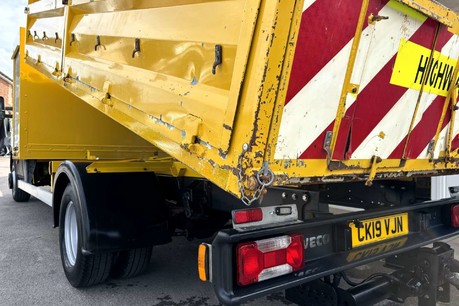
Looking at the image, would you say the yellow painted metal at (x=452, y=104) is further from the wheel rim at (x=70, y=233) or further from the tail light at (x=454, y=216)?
the wheel rim at (x=70, y=233)

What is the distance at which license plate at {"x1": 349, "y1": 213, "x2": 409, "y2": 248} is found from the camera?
2.29 meters

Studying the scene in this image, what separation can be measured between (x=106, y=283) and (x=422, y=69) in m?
3.13

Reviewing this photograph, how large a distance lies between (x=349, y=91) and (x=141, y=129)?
4.22ft

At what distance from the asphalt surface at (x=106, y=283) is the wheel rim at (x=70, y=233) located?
10.6 inches

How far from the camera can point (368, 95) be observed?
208 cm

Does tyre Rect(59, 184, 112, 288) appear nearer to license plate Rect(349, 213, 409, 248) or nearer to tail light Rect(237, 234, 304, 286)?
tail light Rect(237, 234, 304, 286)

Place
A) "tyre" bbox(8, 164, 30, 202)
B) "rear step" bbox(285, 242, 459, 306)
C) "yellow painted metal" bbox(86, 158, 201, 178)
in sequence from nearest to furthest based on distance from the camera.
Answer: "rear step" bbox(285, 242, 459, 306)
"yellow painted metal" bbox(86, 158, 201, 178)
"tyre" bbox(8, 164, 30, 202)

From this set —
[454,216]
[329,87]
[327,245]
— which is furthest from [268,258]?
[454,216]

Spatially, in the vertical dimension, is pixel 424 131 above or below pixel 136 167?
above

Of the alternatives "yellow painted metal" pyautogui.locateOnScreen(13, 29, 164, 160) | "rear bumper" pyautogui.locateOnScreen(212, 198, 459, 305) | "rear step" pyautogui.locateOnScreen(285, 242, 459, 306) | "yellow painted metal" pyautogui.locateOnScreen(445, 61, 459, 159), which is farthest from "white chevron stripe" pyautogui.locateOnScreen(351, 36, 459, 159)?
"yellow painted metal" pyautogui.locateOnScreen(13, 29, 164, 160)

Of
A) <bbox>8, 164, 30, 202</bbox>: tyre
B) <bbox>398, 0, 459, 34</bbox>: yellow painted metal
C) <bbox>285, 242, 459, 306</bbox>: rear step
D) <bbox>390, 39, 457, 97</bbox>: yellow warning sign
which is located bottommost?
<bbox>8, 164, 30, 202</bbox>: tyre

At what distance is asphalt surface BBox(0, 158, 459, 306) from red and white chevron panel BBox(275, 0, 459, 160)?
1610 mm

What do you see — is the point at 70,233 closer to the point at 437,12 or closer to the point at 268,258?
the point at 268,258

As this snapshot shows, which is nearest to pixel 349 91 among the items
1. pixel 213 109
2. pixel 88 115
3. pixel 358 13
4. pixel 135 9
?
pixel 358 13
